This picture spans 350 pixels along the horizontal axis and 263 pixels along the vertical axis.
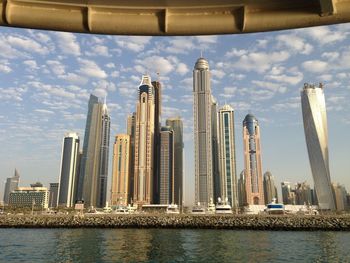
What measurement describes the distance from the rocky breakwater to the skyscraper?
103 meters

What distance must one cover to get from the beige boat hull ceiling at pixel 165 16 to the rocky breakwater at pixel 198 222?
243ft

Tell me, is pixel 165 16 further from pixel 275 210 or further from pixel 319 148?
pixel 319 148

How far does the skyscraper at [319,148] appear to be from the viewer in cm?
18538

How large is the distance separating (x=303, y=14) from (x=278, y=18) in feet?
3.02

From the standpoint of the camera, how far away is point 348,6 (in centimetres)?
1188

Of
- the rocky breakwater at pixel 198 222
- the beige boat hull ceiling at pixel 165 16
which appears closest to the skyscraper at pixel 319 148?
the rocky breakwater at pixel 198 222

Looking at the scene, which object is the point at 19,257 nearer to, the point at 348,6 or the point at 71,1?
the point at 71,1

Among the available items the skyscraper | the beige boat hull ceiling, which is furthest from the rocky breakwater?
the skyscraper

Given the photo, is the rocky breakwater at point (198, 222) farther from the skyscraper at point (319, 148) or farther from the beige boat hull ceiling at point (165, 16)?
the skyscraper at point (319, 148)

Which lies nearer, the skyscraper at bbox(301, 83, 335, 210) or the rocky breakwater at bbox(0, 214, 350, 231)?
the rocky breakwater at bbox(0, 214, 350, 231)

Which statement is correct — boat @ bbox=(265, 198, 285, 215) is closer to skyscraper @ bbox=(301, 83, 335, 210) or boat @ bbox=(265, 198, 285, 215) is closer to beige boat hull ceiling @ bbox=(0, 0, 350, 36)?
skyscraper @ bbox=(301, 83, 335, 210)

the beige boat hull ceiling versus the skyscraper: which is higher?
the skyscraper

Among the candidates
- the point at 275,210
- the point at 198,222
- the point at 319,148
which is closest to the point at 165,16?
the point at 198,222

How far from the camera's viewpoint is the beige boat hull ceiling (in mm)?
12484
